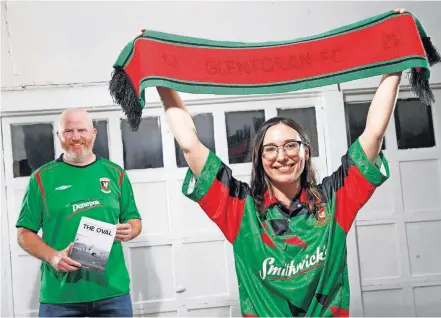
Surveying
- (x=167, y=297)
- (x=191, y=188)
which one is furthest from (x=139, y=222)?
(x=191, y=188)

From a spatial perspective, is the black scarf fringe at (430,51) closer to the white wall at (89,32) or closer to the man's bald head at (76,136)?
the white wall at (89,32)

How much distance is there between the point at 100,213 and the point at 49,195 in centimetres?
22

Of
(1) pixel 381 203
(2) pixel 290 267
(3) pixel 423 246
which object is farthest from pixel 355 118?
(2) pixel 290 267

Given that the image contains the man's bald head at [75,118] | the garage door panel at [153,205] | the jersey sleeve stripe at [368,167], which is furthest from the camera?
the garage door panel at [153,205]

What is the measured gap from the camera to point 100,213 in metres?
2.13

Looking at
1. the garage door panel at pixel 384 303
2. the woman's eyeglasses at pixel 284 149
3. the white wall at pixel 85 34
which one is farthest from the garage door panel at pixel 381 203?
the woman's eyeglasses at pixel 284 149

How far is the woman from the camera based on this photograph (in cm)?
146

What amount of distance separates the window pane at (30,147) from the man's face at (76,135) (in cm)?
48

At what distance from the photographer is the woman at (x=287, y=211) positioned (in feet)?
4.78

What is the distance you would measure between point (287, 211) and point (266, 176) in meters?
0.12

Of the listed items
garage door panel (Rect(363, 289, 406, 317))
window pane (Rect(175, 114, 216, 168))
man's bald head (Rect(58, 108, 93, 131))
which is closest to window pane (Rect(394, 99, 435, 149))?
garage door panel (Rect(363, 289, 406, 317))

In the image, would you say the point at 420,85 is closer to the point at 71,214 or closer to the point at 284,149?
the point at 284,149

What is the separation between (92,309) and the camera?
208 cm

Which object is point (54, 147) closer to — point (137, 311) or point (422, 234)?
point (137, 311)
